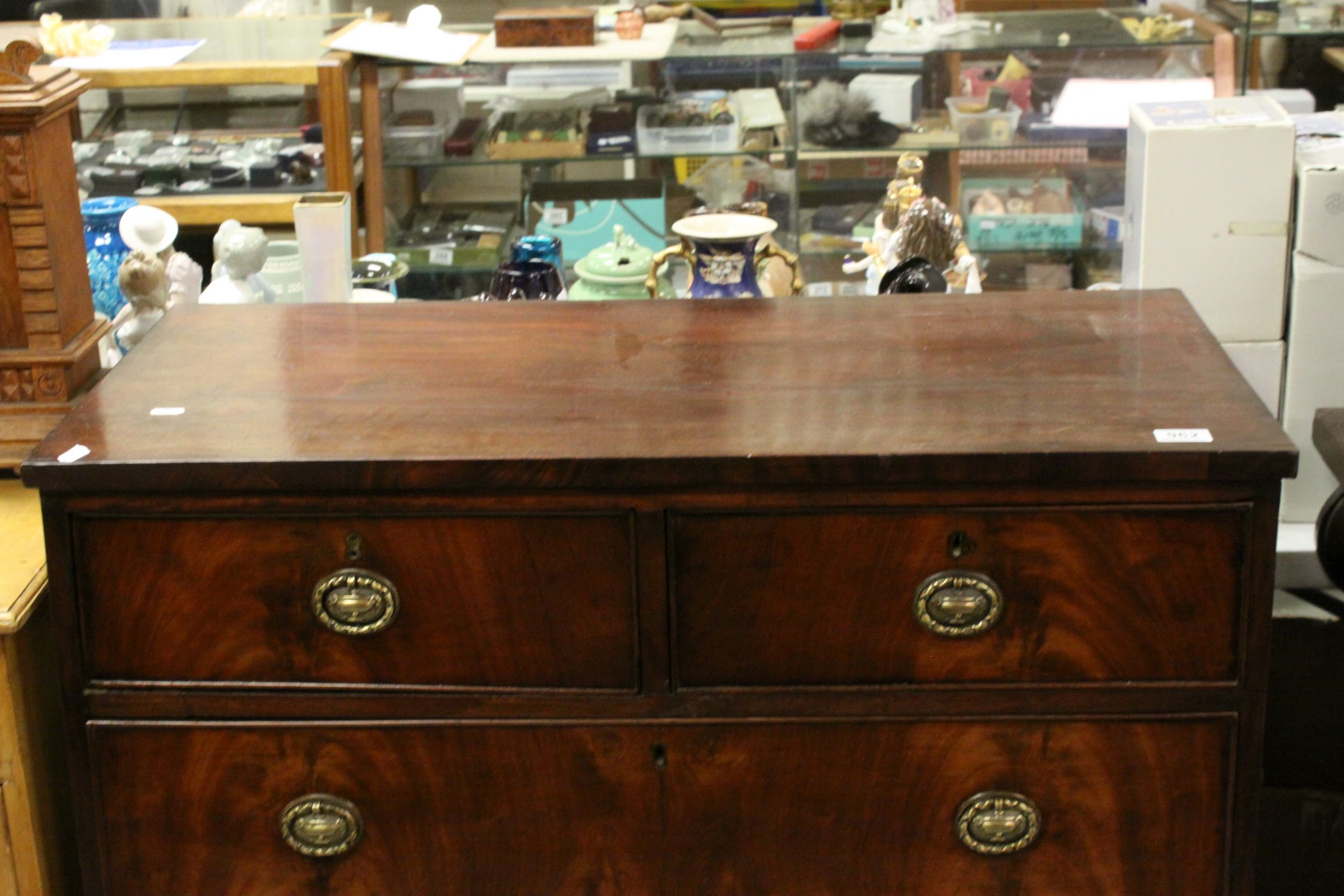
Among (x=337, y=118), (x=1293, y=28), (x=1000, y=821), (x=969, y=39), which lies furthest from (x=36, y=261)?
(x=1293, y=28)

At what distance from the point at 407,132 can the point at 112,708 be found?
5.55 ft

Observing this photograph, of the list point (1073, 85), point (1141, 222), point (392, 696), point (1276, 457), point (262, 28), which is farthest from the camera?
point (262, 28)

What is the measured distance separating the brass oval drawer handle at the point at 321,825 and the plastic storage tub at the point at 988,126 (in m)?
1.88

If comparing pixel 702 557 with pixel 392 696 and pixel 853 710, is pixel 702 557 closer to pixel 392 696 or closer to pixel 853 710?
pixel 853 710

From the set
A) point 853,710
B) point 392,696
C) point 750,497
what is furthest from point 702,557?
point 392,696

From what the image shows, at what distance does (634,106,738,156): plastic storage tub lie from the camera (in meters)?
2.64

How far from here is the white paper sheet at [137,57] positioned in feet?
8.79

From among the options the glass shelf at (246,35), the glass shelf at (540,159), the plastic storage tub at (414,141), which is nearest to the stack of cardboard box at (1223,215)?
the glass shelf at (540,159)

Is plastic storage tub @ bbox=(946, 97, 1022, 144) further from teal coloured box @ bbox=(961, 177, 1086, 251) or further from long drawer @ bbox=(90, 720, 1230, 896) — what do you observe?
long drawer @ bbox=(90, 720, 1230, 896)

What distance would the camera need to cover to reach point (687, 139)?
2.65 meters

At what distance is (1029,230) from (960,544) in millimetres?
1656

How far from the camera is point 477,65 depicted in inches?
107

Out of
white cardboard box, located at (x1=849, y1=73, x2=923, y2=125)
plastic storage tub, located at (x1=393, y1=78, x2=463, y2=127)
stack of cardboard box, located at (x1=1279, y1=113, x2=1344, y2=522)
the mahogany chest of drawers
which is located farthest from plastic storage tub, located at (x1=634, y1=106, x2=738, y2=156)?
the mahogany chest of drawers

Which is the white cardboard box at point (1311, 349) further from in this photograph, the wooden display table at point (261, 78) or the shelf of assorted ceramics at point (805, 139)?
the wooden display table at point (261, 78)
